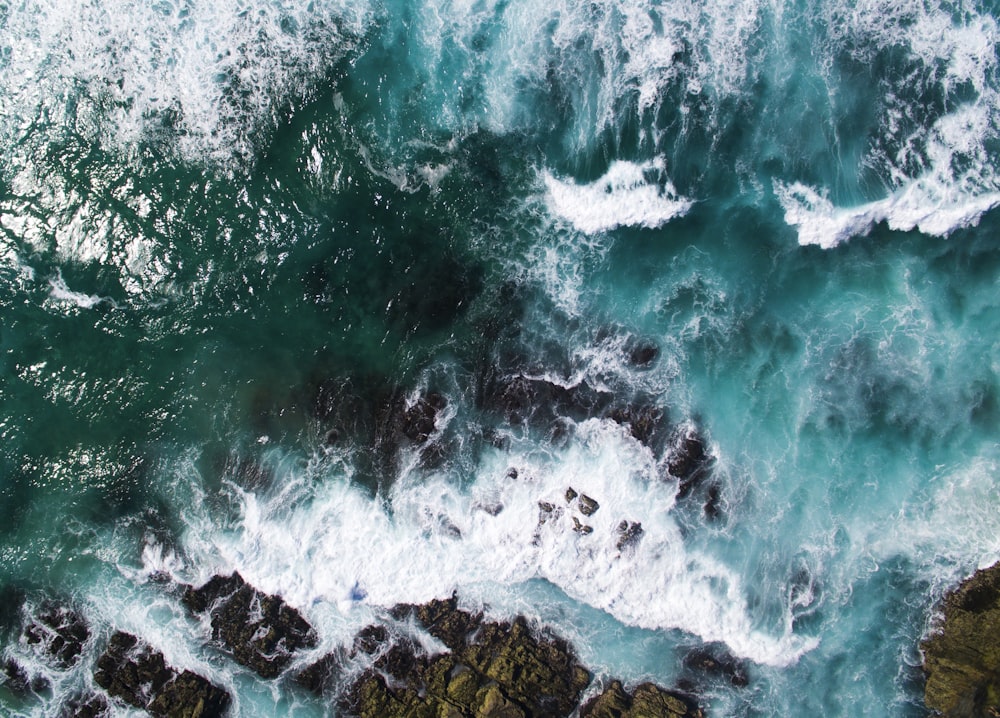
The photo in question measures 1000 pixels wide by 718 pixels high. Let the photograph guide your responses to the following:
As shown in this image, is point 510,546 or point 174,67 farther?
point 174,67

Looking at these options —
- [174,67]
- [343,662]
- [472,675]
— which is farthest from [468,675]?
[174,67]

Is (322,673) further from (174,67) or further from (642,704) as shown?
(174,67)

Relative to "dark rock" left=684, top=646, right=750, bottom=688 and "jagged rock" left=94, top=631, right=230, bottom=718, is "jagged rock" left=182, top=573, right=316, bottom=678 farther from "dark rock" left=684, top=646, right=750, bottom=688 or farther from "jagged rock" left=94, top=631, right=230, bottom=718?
"dark rock" left=684, top=646, right=750, bottom=688

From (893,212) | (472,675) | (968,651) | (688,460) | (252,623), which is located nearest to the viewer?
(968,651)

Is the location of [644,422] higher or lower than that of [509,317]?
lower

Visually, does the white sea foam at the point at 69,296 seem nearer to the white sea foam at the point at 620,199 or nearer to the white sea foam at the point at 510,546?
the white sea foam at the point at 510,546

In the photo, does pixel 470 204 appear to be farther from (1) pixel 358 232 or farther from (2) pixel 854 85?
(2) pixel 854 85

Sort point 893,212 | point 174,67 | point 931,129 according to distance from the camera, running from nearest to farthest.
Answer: point 931,129, point 893,212, point 174,67

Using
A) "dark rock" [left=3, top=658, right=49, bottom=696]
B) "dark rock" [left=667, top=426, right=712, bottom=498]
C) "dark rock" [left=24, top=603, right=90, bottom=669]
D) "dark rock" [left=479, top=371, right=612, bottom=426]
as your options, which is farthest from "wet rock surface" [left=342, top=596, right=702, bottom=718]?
"dark rock" [left=3, top=658, right=49, bottom=696]
